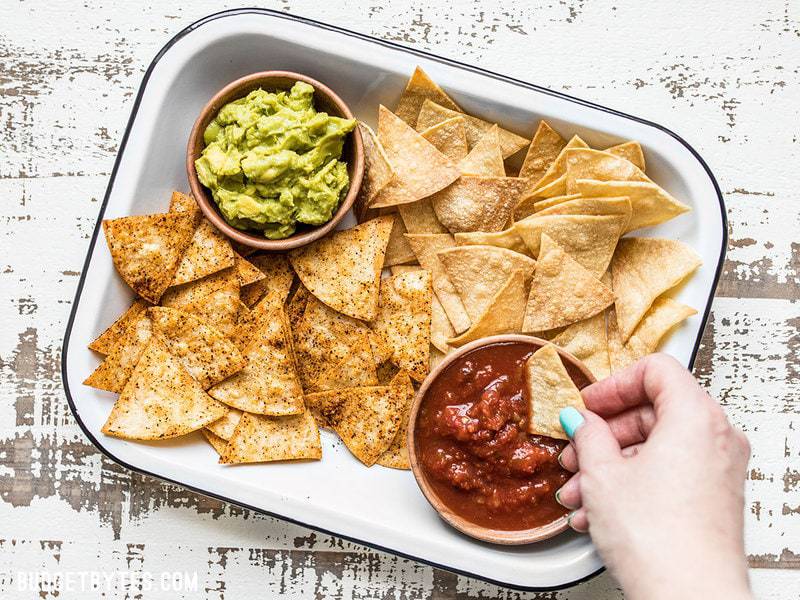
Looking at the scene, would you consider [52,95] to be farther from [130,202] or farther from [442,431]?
[442,431]

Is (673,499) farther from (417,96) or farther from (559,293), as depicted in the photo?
(417,96)

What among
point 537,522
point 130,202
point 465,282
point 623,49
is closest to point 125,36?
point 130,202

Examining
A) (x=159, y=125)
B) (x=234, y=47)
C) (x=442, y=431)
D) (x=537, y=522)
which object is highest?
(x=234, y=47)

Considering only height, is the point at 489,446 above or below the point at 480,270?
below

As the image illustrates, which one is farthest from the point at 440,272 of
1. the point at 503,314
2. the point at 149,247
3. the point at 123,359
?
the point at 123,359

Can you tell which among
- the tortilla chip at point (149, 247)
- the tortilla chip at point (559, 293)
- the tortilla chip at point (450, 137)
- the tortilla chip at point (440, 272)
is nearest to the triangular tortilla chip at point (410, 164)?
the tortilla chip at point (450, 137)

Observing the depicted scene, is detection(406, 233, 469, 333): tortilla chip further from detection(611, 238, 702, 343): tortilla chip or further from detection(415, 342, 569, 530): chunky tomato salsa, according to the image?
detection(611, 238, 702, 343): tortilla chip
